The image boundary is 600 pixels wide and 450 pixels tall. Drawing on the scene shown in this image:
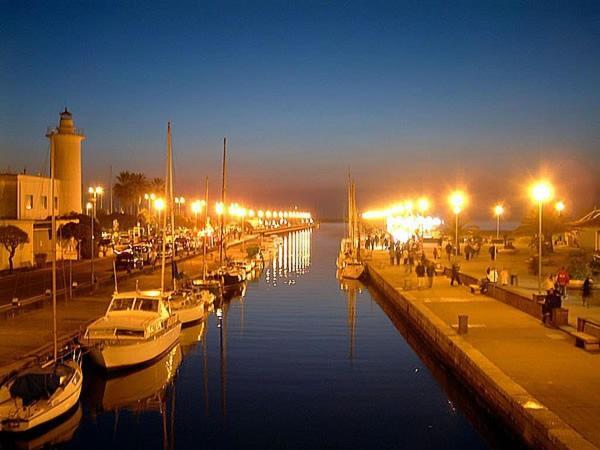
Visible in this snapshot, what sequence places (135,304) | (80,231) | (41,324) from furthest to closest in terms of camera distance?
1. (80,231)
2. (41,324)
3. (135,304)

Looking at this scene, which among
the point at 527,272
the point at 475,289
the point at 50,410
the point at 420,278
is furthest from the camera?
the point at 527,272

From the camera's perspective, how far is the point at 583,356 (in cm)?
1775

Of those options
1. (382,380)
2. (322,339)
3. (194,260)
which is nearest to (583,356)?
(382,380)

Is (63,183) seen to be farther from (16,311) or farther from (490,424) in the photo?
(490,424)

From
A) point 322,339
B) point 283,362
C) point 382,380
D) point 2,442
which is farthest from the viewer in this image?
point 322,339

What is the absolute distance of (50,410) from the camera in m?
15.5

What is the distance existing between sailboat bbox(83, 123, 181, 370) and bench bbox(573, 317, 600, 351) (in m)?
13.0

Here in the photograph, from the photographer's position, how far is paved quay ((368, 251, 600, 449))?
1264cm

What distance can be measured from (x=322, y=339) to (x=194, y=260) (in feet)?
117

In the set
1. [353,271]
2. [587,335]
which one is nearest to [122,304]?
[587,335]

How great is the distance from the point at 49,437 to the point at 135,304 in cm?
859

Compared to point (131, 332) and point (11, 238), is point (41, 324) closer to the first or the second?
point (131, 332)

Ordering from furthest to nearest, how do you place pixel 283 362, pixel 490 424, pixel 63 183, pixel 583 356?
pixel 63 183 → pixel 283 362 → pixel 583 356 → pixel 490 424

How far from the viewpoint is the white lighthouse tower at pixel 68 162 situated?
209 feet
